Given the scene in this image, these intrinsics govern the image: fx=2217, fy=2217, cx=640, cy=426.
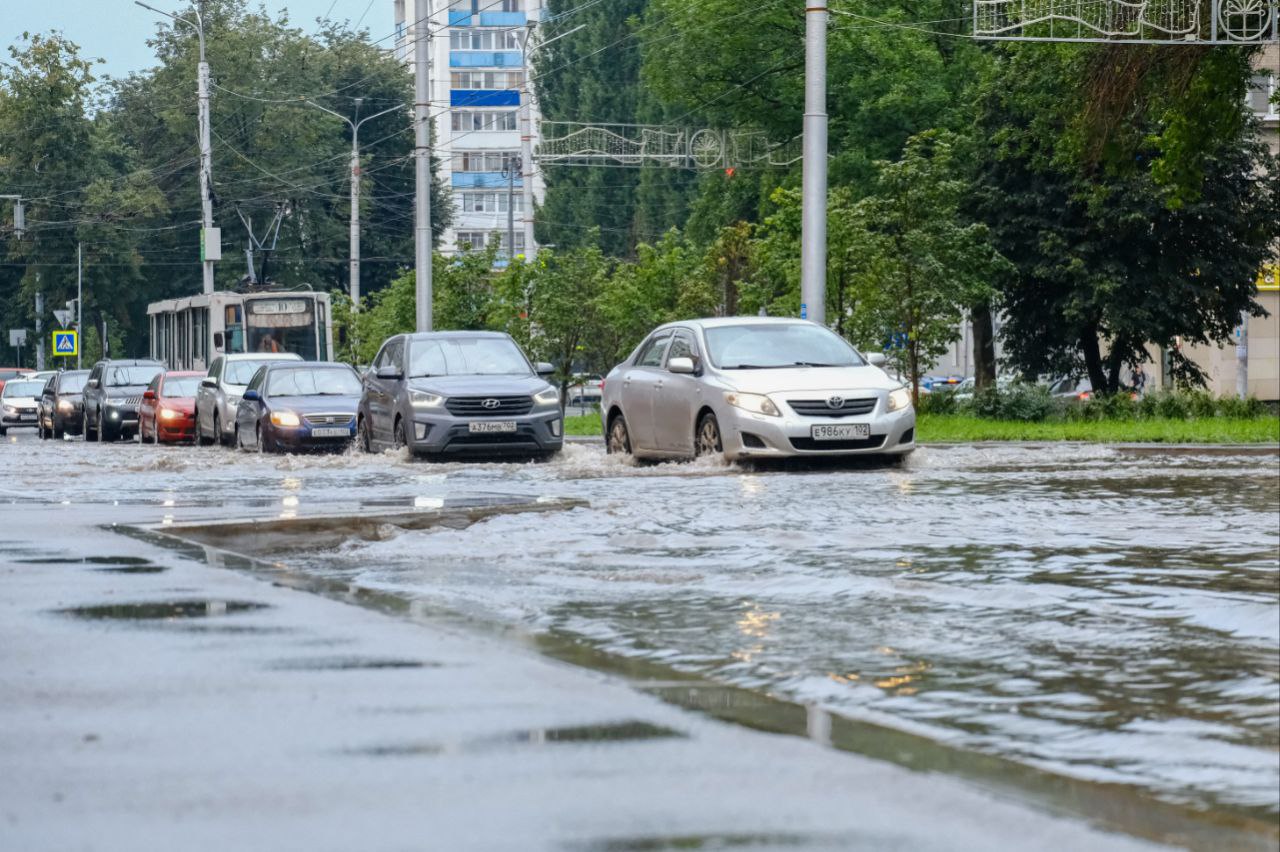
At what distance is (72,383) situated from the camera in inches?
2079

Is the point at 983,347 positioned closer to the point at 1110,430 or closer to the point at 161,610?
the point at 1110,430

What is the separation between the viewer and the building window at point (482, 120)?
14938cm

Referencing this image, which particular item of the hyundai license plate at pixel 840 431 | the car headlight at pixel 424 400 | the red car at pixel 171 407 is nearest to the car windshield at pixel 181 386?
the red car at pixel 171 407

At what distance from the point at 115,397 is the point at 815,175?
72.7 ft

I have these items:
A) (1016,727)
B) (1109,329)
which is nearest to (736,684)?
(1016,727)

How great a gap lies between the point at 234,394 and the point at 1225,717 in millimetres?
29983

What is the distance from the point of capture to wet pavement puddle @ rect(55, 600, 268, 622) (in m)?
9.06

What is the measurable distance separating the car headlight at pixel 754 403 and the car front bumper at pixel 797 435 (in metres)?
0.05

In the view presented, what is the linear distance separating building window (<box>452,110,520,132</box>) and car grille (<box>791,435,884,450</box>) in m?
129

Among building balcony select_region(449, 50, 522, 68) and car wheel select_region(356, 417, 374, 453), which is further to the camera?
building balcony select_region(449, 50, 522, 68)

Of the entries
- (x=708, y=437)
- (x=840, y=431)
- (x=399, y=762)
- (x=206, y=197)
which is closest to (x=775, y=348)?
(x=708, y=437)

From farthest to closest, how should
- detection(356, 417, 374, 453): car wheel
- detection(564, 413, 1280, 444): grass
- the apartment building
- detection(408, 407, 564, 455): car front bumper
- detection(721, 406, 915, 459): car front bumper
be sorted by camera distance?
the apartment building < detection(564, 413, 1280, 444): grass < detection(356, 417, 374, 453): car wheel < detection(408, 407, 564, 455): car front bumper < detection(721, 406, 915, 459): car front bumper

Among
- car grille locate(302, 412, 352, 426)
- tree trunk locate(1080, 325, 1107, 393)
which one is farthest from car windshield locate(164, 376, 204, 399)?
tree trunk locate(1080, 325, 1107, 393)

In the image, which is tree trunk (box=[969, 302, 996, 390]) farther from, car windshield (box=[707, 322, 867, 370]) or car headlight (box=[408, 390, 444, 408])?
car windshield (box=[707, 322, 867, 370])
